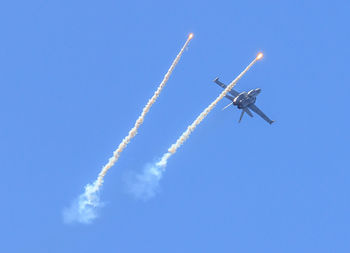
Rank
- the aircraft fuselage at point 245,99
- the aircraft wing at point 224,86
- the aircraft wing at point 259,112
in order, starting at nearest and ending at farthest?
the aircraft fuselage at point 245,99, the aircraft wing at point 224,86, the aircraft wing at point 259,112

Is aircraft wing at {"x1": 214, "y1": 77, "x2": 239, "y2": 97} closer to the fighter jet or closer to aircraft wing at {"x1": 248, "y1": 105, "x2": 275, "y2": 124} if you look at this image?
the fighter jet

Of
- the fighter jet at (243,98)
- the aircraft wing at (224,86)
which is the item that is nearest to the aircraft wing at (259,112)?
the fighter jet at (243,98)

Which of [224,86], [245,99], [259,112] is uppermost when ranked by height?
[224,86]

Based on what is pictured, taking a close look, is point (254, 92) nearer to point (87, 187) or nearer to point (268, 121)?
point (268, 121)

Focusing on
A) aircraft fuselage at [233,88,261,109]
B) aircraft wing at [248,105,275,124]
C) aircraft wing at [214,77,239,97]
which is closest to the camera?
aircraft fuselage at [233,88,261,109]

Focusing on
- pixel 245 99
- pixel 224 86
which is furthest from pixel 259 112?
pixel 224 86

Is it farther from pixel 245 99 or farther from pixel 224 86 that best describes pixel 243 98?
pixel 224 86

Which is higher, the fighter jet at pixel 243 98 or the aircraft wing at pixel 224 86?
the aircraft wing at pixel 224 86

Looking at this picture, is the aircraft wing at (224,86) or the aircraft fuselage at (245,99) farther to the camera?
the aircraft wing at (224,86)

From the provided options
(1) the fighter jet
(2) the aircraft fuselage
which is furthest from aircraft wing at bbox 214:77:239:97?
(2) the aircraft fuselage

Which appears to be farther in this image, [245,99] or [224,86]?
[224,86]

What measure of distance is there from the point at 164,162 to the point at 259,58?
24.9m

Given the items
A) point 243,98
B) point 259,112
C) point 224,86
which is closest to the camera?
point 243,98

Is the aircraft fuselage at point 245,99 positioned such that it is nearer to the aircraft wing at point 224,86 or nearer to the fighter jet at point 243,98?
the fighter jet at point 243,98
